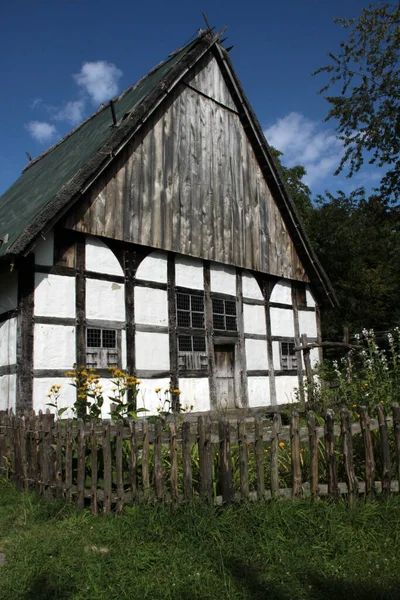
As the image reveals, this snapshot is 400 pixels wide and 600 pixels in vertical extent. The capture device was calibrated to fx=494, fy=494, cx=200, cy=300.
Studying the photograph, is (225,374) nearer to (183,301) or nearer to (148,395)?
(183,301)

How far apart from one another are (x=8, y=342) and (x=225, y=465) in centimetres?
538

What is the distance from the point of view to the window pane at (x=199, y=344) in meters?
11.0

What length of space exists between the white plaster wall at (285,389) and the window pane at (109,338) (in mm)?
5012

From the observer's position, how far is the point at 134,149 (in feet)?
34.0

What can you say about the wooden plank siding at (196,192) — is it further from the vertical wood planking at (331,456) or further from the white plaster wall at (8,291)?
the vertical wood planking at (331,456)

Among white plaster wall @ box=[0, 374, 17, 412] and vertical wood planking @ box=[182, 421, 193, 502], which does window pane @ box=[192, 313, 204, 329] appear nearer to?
white plaster wall @ box=[0, 374, 17, 412]

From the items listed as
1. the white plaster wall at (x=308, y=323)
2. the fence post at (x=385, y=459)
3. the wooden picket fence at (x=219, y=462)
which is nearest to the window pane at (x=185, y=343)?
the white plaster wall at (x=308, y=323)

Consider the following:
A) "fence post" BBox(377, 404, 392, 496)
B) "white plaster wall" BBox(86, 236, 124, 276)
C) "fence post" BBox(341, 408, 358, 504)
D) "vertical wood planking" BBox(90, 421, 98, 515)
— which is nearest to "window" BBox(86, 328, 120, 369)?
"white plaster wall" BBox(86, 236, 124, 276)

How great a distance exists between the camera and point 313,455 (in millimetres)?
4766

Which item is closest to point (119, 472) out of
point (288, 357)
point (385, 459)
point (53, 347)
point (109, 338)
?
point (385, 459)

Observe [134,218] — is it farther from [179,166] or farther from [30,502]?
[30,502]

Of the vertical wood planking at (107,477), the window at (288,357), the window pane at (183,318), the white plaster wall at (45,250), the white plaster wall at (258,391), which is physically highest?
the white plaster wall at (45,250)

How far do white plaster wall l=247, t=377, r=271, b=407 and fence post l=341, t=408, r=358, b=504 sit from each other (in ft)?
23.6

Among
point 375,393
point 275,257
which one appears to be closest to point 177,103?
point 275,257
